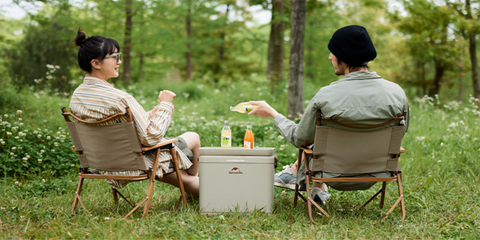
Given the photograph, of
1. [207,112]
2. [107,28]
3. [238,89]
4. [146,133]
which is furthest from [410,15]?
[146,133]

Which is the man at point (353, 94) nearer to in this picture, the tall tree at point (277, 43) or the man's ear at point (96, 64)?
the man's ear at point (96, 64)

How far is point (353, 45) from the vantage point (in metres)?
2.90

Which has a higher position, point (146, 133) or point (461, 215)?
point (146, 133)

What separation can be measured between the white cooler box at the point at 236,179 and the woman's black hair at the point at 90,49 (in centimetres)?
113

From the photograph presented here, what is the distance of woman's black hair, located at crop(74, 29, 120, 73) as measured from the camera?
2992mm

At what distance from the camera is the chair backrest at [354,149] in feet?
9.55

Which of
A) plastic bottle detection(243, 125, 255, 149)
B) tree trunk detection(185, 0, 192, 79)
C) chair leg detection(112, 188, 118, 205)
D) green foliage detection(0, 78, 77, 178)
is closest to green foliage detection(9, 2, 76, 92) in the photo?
green foliage detection(0, 78, 77, 178)

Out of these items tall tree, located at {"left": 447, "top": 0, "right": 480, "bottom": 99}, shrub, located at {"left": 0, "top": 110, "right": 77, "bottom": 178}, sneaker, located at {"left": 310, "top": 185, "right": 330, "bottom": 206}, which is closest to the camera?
sneaker, located at {"left": 310, "top": 185, "right": 330, "bottom": 206}

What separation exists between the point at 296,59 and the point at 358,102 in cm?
456

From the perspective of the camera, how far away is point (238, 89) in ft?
33.4

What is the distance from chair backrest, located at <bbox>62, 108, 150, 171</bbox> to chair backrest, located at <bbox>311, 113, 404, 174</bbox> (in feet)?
4.61

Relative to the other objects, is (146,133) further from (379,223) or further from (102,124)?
(379,223)

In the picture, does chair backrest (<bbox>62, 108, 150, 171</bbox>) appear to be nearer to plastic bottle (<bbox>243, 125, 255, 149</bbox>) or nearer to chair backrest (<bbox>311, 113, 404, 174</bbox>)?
plastic bottle (<bbox>243, 125, 255, 149</bbox>)

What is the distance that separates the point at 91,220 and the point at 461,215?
3.14m
